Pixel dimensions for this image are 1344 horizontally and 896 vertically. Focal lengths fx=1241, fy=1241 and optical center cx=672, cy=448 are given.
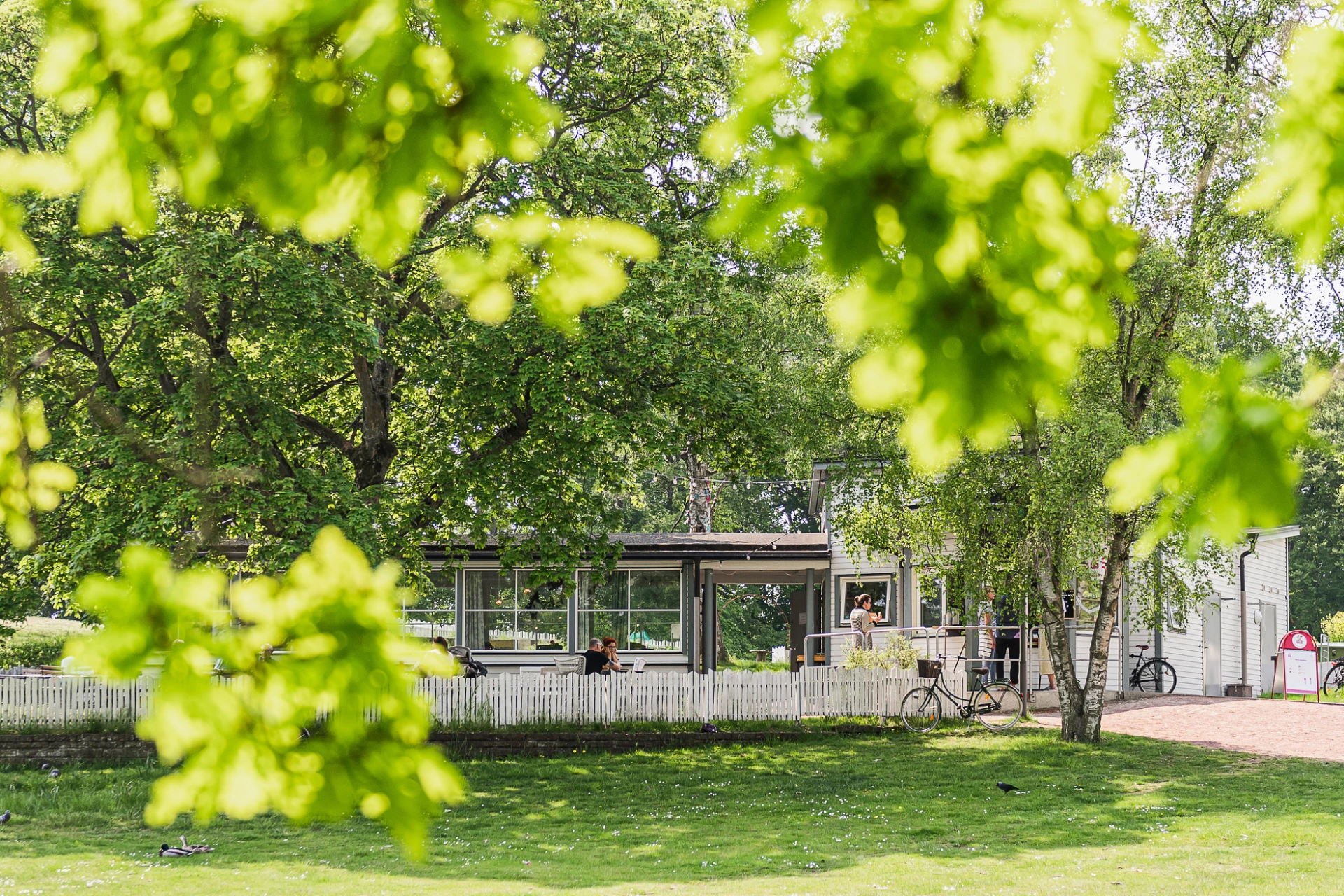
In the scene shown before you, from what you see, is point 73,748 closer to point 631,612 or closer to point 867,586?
point 631,612

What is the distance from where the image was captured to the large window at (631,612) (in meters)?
26.8

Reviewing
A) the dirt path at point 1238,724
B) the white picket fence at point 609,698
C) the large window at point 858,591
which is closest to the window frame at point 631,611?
the large window at point 858,591

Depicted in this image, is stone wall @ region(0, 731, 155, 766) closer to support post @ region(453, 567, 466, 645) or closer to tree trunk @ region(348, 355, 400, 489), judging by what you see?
tree trunk @ region(348, 355, 400, 489)

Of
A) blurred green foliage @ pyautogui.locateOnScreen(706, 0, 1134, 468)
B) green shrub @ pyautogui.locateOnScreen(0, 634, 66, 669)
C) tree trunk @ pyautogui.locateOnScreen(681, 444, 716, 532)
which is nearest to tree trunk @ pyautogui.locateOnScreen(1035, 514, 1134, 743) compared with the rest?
blurred green foliage @ pyautogui.locateOnScreen(706, 0, 1134, 468)

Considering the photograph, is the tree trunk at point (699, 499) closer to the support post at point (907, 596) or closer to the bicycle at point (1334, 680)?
the support post at point (907, 596)

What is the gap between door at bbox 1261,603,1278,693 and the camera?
31.7 m

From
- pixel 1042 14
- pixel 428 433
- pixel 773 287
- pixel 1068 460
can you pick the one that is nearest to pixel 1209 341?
pixel 1068 460

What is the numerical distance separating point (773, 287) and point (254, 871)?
450 inches

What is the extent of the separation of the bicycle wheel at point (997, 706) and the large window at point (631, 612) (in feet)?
24.3

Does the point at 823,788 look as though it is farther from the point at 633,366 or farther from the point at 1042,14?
the point at 1042,14

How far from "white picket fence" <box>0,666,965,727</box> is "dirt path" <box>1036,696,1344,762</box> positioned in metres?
3.47

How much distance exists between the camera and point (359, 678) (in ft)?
5.50

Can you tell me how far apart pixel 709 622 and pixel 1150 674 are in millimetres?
9484

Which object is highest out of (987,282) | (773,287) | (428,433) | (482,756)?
(773,287)
